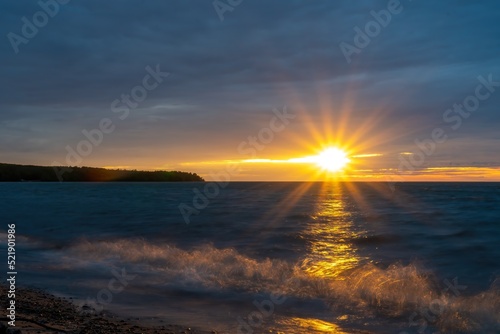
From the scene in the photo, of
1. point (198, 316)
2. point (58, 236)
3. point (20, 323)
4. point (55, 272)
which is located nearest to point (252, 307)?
point (198, 316)

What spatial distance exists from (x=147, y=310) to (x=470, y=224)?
25964 mm

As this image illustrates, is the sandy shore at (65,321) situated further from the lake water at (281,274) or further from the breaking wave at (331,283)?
the breaking wave at (331,283)

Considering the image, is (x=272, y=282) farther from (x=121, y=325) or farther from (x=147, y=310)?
(x=121, y=325)

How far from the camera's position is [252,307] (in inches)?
473

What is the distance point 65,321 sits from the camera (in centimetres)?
947

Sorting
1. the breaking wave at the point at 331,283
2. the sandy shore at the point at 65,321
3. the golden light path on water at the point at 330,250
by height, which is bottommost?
the sandy shore at the point at 65,321

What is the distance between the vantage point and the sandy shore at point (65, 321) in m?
8.83

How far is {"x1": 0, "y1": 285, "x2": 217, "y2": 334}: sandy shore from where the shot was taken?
8.83m

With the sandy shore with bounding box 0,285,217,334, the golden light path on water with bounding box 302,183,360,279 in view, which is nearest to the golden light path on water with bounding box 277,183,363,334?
the golden light path on water with bounding box 302,183,360,279

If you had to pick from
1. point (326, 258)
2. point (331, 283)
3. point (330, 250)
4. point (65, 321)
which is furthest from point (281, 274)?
point (65, 321)

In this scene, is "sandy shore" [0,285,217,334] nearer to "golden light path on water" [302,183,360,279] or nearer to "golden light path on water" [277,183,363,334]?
"golden light path on water" [277,183,363,334]

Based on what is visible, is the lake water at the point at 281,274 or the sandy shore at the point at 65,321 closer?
the sandy shore at the point at 65,321

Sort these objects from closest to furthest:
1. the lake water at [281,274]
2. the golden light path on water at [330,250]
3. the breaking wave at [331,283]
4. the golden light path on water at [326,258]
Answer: the golden light path on water at [326,258]
the lake water at [281,274]
the breaking wave at [331,283]
the golden light path on water at [330,250]

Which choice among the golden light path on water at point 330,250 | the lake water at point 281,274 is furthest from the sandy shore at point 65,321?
the golden light path on water at point 330,250
